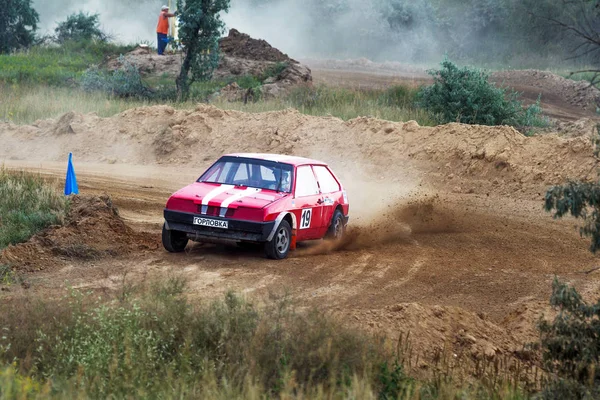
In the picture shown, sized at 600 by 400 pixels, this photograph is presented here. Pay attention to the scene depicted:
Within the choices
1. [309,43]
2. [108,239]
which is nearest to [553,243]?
[108,239]

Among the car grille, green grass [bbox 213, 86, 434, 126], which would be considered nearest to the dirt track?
the car grille

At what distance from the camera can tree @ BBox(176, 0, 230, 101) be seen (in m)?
32.8

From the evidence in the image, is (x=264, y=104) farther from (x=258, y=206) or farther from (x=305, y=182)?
(x=258, y=206)

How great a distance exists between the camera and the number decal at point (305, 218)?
13.5 metres

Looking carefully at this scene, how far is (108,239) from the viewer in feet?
43.8

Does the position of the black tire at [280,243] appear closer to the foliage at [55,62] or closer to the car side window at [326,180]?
the car side window at [326,180]

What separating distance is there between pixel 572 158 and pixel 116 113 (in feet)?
49.3

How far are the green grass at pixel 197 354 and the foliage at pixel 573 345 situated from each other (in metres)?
0.42

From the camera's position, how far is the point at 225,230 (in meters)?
12.4

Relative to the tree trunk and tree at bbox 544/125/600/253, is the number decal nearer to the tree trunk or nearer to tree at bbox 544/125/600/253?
tree at bbox 544/125/600/253

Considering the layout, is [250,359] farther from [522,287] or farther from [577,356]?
[522,287]

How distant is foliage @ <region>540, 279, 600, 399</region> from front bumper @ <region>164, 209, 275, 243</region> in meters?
5.42

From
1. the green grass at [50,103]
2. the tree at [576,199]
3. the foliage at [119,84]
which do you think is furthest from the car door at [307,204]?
the foliage at [119,84]

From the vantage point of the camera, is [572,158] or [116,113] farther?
[116,113]
